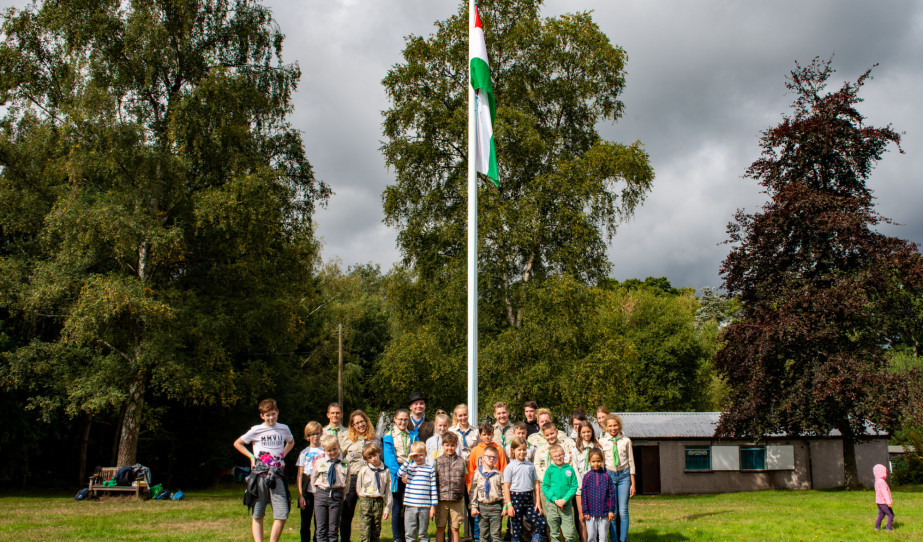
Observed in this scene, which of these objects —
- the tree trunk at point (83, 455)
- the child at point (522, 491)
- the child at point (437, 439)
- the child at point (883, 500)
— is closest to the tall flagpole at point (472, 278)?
the child at point (437, 439)

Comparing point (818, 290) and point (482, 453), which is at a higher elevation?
point (818, 290)

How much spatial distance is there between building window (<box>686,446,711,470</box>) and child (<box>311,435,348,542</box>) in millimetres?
24344

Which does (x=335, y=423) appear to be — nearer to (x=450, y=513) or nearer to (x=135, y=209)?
(x=450, y=513)

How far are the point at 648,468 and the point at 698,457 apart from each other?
203 centimetres

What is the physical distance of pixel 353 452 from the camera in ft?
28.2

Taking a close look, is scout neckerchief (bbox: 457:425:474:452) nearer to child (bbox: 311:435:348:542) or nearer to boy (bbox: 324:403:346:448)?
boy (bbox: 324:403:346:448)

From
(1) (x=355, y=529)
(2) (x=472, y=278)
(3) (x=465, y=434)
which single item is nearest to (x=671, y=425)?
(1) (x=355, y=529)

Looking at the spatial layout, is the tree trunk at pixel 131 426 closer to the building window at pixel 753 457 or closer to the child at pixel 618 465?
the child at pixel 618 465

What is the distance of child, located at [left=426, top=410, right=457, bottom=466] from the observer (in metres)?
8.66

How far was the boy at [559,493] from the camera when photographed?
8.49 m

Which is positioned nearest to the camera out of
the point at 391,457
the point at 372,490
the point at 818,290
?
the point at 372,490

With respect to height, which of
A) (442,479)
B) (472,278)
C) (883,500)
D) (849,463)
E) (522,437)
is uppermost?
(472,278)

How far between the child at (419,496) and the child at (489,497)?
59 cm

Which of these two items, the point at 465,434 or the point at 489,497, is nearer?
the point at 489,497
